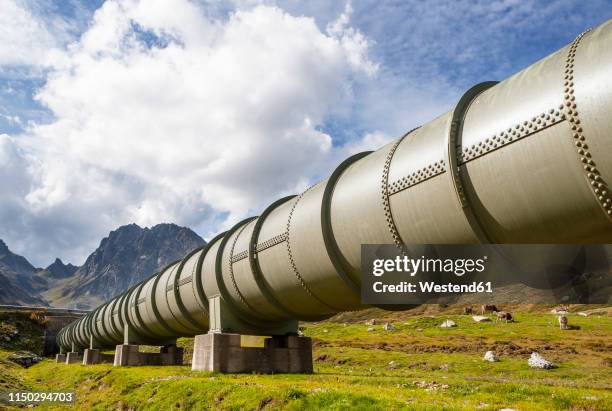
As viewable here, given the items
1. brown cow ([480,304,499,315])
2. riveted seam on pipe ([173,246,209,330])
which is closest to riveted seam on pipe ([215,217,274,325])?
riveted seam on pipe ([173,246,209,330])

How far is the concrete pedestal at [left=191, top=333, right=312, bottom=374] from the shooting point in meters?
15.1

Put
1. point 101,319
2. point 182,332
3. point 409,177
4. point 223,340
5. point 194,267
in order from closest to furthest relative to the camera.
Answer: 1. point 409,177
2. point 223,340
3. point 194,267
4. point 182,332
5. point 101,319

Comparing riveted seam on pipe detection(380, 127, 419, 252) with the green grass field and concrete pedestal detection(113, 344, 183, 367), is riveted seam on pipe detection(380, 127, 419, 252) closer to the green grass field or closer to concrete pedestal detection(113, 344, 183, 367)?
the green grass field

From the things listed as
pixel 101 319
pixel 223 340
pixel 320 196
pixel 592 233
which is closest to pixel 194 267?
pixel 223 340

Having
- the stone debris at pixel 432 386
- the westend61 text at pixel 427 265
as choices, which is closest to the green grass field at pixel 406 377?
the stone debris at pixel 432 386

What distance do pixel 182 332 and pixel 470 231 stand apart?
19631 millimetres

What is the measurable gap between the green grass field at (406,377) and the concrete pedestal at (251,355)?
0.72 meters

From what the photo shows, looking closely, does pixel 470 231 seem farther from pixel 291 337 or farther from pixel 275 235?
pixel 291 337

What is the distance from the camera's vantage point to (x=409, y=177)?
8.07m

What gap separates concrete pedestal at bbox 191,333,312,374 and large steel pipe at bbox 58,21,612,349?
2.77 meters

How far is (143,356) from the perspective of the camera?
94.3 feet
